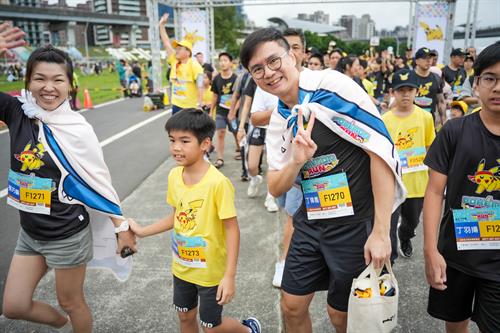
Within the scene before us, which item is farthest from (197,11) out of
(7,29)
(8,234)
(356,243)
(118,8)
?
(118,8)

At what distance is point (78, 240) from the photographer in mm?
2430

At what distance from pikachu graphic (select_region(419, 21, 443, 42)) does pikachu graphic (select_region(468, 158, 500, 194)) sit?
1449 cm

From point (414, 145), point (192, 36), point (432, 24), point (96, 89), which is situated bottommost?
point (96, 89)

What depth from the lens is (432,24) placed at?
14.4 m

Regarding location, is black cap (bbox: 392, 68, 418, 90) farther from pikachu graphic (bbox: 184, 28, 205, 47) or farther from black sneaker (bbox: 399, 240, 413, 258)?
pikachu graphic (bbox: 184, 28, 205, 47)

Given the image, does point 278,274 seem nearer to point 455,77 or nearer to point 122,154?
point 122,154

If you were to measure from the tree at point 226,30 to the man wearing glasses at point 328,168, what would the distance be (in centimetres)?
5482

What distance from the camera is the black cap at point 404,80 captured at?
3680 millimetres

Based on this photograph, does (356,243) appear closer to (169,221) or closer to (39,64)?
(169,221)

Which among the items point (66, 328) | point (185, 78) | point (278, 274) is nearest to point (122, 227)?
point (66, 328)

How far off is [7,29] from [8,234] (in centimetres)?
292

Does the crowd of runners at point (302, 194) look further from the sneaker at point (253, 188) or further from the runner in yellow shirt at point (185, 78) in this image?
the runner in yellow shirt at point (185, 78)

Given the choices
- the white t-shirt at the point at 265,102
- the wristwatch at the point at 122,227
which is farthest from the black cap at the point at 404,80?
the wristwatch at the point at 122,227

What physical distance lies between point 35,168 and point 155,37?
13.6 meters
